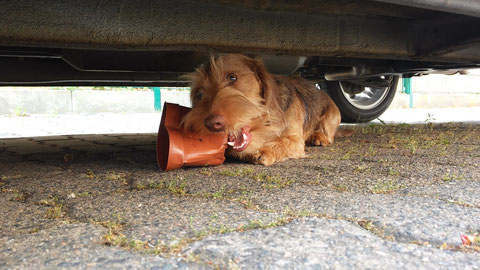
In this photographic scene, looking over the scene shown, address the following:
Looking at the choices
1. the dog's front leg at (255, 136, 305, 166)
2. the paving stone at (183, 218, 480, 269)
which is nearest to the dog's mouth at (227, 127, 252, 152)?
the dog's front leg at (255, 136, 305, 166)

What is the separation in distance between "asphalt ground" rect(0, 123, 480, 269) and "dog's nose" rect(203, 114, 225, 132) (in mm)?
269

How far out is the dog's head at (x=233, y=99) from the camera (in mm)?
2531

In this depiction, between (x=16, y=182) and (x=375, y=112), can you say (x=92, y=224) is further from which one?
(x=375, y=112)

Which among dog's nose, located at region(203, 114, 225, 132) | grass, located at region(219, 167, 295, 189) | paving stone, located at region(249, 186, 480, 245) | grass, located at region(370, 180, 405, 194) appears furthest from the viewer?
dog's nose, located at region(203, 114, 225, 132)

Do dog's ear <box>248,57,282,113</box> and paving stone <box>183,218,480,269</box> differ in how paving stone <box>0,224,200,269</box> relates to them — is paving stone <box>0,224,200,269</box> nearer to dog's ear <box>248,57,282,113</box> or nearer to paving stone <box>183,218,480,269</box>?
paving stone <box>183,218,480,269</box>

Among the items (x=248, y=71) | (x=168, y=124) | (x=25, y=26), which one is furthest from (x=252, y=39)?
(x=25, y=26)

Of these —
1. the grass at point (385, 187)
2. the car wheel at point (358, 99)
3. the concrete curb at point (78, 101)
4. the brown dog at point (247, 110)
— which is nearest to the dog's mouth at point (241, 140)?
the brown dog at point (247, 110)

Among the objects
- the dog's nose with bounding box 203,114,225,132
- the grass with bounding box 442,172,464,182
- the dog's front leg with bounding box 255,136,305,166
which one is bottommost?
the grass with bounding box 442,172,464,182

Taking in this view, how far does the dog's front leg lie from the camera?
2.93 metres

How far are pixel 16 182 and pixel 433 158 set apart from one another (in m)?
2.58

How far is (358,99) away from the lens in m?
6.45

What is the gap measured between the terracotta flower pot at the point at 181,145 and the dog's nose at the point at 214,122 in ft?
0.54

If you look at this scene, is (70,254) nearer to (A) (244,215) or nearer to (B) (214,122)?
(A) (244,215)

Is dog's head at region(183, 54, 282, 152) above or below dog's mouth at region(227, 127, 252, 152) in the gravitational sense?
above
